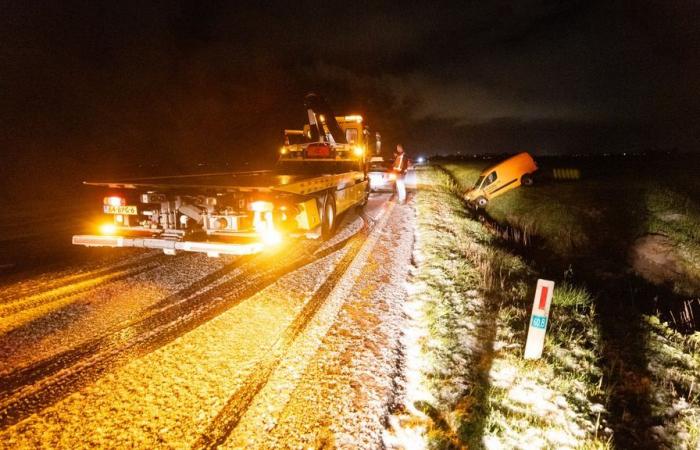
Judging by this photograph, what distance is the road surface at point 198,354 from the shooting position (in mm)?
2791

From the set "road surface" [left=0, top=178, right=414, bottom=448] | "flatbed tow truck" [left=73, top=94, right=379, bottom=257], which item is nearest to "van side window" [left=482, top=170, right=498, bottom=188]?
"flatbed tow truck" [left=73, top=94, right=379, bottom=257]

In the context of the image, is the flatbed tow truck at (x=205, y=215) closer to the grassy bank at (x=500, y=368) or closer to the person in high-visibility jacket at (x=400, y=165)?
the grassy bank at (x=500, y=368)

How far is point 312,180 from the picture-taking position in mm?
7094

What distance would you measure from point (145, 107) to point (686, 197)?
35870 mm

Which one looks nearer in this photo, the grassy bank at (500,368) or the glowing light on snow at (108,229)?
the grassy bank at (500,368)

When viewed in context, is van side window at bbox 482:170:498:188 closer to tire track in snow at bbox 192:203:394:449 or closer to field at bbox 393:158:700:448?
field at bbox 393:158:700:448

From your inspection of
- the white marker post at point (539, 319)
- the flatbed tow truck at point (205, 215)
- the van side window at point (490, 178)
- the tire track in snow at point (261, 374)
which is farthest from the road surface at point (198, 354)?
the van side window at point (490, 178)

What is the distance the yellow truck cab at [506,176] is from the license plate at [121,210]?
12762 mm

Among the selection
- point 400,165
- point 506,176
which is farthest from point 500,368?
point 506,176

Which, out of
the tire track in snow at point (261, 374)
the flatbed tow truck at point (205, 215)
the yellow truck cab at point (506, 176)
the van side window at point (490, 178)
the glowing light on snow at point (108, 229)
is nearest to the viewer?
the tire track in snow at point (261, 374)

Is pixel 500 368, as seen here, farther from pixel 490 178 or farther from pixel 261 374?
pixel 490 178

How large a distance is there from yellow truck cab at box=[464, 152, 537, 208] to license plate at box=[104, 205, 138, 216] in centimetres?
1276

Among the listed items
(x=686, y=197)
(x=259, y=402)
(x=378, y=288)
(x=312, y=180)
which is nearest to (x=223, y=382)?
(x=259, y=402)

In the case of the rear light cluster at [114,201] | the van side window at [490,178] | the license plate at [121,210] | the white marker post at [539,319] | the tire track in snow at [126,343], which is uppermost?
the van side window at [490,178]
